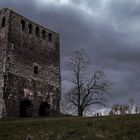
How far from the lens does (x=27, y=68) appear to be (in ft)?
148

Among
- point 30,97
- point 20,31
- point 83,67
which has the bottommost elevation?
point 30,97

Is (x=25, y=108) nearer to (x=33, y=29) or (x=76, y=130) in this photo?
(x=33, y=29)

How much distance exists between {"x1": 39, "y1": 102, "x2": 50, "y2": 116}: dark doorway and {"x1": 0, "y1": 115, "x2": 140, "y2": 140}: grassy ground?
60.8ft

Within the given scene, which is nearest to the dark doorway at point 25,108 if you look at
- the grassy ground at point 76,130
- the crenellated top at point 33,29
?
the crenellated top at point 33,29

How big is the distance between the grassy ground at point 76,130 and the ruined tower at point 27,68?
14.2 meters

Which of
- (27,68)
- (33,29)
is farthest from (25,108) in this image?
(33,29)

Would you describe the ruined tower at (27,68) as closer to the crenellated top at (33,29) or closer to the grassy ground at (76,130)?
the crenellated top at (33,29)

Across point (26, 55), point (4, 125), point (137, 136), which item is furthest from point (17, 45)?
point (137, 136)

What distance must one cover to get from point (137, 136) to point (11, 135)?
8.78 m

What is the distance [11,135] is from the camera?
24.1m

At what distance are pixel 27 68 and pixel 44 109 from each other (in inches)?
249

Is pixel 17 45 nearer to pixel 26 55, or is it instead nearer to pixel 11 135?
pixel 26 55

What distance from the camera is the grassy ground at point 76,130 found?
21.2 m

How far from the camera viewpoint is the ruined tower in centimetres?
4209
